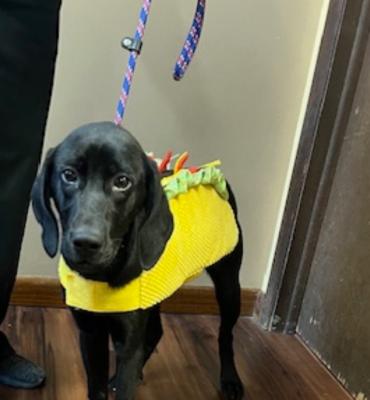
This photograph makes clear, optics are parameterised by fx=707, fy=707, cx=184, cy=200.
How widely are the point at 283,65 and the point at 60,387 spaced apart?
3.52ft

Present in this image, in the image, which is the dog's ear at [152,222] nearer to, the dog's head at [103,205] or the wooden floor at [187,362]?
the dog's head at [103,205]

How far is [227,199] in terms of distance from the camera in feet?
5.49

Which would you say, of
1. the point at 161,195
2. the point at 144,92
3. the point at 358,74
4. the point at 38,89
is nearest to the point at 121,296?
the point at 161,195

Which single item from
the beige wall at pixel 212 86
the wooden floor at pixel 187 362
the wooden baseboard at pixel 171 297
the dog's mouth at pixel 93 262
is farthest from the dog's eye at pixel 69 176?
the wooden baseboard at pixel 171 297

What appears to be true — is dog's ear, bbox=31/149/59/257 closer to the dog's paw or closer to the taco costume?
the taco costume

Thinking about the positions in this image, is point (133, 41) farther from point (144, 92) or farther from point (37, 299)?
point (37, 299)

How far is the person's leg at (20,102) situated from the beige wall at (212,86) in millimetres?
471

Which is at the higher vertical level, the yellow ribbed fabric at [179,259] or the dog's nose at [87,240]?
the dog's nose at [87,240]

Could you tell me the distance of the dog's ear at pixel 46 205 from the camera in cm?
122

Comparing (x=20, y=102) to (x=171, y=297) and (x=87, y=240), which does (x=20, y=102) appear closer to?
(x=87, y=240)

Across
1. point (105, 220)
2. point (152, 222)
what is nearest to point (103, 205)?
point (105, 220)

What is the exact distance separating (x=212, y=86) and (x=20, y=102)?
74 cm

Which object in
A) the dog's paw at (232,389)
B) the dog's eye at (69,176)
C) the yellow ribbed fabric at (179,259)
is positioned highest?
the dog's eye at (69,176)

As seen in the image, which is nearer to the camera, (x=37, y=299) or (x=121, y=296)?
(x=121, y=296)
